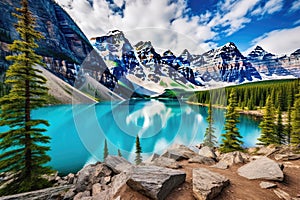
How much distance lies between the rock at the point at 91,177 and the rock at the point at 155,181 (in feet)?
9.48

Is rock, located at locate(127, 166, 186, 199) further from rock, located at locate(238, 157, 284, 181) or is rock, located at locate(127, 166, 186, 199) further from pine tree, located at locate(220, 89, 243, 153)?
pine tree, located at locate(220, 89, 243, 153)

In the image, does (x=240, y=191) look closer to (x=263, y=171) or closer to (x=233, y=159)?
(x=263, y=171)

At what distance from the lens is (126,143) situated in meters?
20.9

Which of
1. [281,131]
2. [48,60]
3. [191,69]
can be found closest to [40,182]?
[191,69]

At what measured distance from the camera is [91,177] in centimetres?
557

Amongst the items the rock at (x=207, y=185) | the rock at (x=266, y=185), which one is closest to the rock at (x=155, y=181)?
the rock at (x=207, y=185)

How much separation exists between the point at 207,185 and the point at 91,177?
14.9ft

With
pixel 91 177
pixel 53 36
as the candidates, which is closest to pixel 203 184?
pixel 91 177

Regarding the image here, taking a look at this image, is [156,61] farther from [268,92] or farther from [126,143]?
[268,92]

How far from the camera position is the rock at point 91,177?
5.42 m

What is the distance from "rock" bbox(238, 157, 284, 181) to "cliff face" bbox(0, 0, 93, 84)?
325ft

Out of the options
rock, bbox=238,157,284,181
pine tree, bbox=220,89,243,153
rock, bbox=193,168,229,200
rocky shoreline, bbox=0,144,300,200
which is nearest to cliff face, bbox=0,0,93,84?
pine tree, bbox=220,89,243,153

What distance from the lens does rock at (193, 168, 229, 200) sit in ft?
9.64

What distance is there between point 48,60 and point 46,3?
77.5 m
